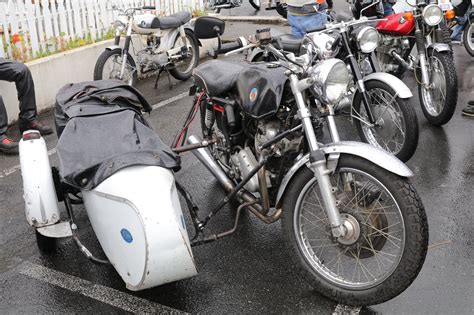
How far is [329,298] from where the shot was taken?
3.08 metres

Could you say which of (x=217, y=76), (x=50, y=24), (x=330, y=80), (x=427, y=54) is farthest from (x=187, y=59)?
(x=330, y=80)

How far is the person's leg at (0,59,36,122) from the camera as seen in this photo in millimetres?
5789

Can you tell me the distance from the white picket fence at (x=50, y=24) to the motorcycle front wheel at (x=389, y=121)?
423cm

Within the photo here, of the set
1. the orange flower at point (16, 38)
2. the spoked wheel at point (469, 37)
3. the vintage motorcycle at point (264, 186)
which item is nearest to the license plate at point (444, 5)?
the spoked wheel at point (469, 37)

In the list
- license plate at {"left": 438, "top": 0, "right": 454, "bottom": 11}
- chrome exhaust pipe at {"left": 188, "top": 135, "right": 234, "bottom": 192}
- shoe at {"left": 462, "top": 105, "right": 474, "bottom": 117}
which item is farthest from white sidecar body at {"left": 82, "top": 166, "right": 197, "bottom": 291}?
shoe at {"left": 462, "top": 105, "right": 474, "bottom": 117}

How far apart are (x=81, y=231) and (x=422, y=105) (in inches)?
149

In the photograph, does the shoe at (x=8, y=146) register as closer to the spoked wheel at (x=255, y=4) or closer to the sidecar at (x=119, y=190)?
the sidecar at (x=119, y=190)

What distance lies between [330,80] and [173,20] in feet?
17.5

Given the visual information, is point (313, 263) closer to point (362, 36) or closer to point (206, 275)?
point (206, 275)

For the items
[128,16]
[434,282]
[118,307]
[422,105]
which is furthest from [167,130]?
[434,282]

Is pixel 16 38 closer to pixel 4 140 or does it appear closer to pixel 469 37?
pixel 4 140

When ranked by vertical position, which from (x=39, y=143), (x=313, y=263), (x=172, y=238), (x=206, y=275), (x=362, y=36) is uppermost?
(x=362, y=36)

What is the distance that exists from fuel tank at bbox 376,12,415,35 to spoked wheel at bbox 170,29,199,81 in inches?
125

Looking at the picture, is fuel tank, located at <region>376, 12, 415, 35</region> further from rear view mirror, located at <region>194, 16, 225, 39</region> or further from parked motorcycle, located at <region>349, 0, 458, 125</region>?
rear view mirror, located at <region>194, 16, 225, 39</region>
